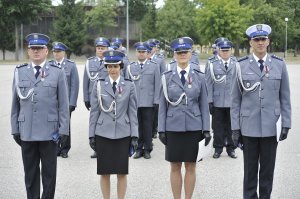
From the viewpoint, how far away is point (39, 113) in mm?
5336

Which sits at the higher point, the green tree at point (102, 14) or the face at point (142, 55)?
the green tree at point (102, 14)

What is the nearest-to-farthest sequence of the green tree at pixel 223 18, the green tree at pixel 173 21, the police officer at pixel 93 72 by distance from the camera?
1. the police officer at pixel 93 72
2. the green tree at pixel 223 18
3. the green tree at pixel 173 21

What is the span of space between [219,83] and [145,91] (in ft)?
4.31

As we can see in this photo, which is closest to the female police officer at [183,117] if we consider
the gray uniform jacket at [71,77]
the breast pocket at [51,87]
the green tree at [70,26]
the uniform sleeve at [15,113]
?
the breast pocket at [51,87]

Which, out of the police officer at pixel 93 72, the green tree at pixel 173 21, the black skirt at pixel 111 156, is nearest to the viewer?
the black skirt at pixel 111 156

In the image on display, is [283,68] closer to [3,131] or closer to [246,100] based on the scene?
[246,100]

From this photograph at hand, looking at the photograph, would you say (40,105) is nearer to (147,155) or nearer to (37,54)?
(37,54)

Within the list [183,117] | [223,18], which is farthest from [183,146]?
[223,18]

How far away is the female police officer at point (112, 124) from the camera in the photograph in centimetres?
543

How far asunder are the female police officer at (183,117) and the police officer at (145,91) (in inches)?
115

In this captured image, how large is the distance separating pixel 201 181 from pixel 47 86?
9.01ft

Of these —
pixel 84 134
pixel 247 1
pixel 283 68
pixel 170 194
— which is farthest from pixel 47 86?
pixel 247 1

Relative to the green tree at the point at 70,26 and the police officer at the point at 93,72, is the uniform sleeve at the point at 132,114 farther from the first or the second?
the green tree at the point at 70,26

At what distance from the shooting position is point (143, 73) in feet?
28.7
